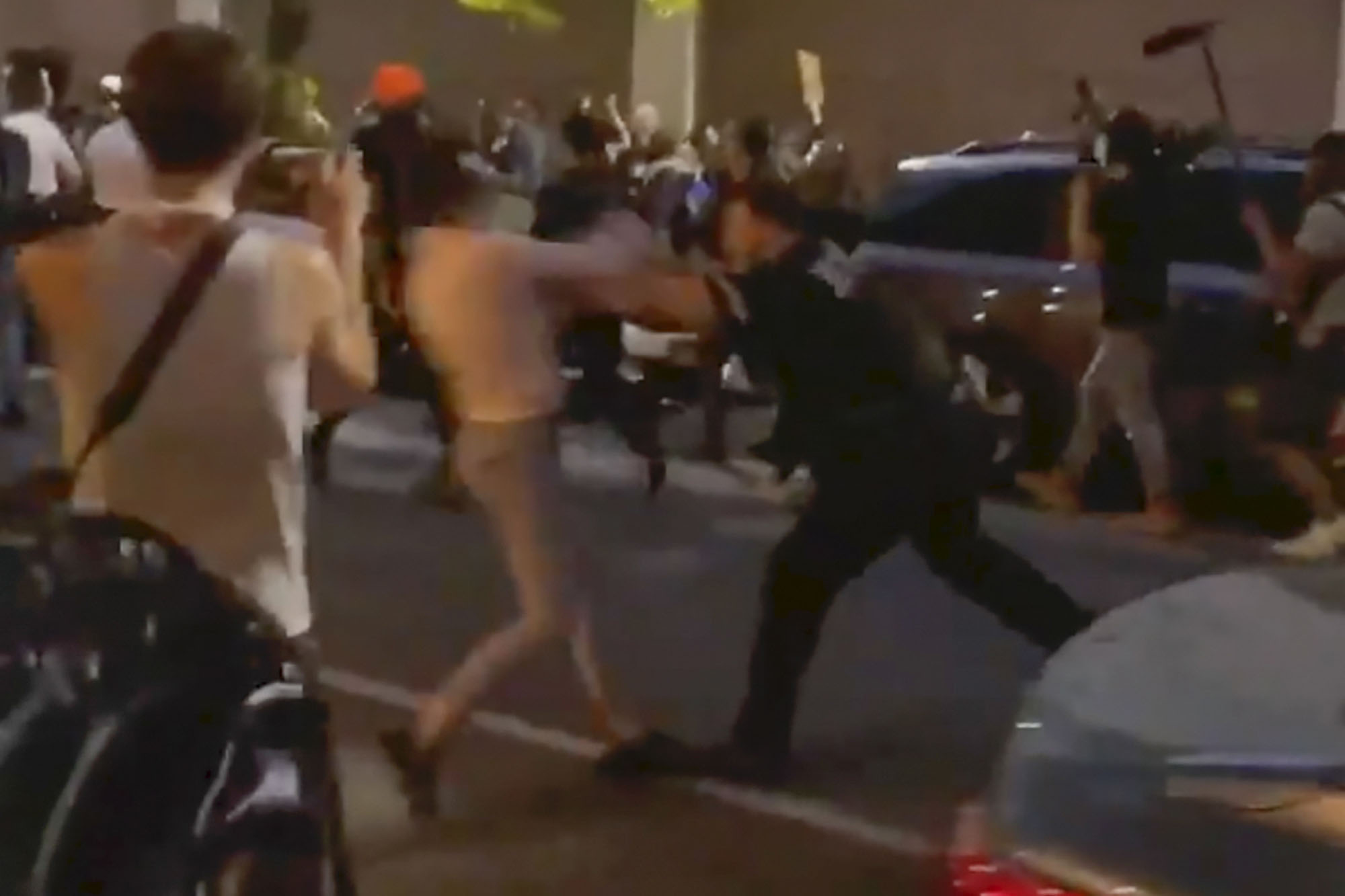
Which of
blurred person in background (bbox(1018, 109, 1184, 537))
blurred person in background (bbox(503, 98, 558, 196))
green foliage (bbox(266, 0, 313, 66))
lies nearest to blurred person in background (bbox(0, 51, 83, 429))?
green foliage (bbox(266, 0, 313, 66))

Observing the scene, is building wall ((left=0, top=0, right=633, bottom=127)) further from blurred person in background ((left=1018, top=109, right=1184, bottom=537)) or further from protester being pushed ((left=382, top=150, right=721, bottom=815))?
blurred person in background ((left=1018, top=109, right=1184, bottom=537))

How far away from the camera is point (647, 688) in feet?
8.27

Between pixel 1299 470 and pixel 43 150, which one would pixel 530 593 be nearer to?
pixel 43 150

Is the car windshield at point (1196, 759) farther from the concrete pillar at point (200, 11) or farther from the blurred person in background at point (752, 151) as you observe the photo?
the concrete pillar at point (200, 11)

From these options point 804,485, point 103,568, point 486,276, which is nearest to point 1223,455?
point 804,485

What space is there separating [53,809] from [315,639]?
0.32 metres

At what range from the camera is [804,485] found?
2426 millimetres

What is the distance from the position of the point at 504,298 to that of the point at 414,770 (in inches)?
23.3

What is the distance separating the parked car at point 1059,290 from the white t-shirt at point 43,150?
0.85m

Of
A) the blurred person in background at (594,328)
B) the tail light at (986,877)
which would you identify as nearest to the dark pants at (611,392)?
the blurred person in background at (594,328)

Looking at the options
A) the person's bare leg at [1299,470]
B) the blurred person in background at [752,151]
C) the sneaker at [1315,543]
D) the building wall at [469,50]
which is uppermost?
the building wall at [469,50]

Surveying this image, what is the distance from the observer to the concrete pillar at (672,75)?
2.20 meters

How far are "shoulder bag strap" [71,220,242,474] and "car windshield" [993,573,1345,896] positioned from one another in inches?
33.2

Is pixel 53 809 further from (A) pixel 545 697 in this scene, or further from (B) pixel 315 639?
(A) pixel 545 697
